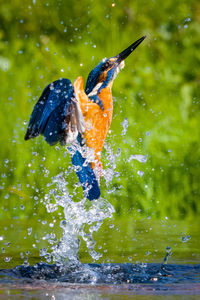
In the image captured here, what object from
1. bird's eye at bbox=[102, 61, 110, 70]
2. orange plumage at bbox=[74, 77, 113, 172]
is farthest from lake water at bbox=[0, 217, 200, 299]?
bird's eye at bbox=[102, 61, 110, 70]

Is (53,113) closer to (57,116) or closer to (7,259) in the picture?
(57,116)

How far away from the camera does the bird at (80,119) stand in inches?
105

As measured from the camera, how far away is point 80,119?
269cm

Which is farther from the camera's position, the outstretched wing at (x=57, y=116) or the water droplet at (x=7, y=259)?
the water droplet at (x=7, y=259)

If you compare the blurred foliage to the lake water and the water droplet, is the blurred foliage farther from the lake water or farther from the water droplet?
the water droplet

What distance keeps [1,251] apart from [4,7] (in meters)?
3.05

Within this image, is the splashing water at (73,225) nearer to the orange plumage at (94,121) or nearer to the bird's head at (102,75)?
the orange plumage at (94,121)

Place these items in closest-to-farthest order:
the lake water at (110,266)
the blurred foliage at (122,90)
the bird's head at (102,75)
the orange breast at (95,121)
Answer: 1. the lake water at (110,266)
2. the orange breast at (95,121)
3. the bird's head at (102,75)
4. the blurred foliage at (122,90)

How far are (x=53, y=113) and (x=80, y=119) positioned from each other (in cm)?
14

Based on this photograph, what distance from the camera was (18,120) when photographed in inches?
199

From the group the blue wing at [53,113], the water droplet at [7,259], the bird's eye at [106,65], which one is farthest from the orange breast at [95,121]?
the water droplet at [7,259]

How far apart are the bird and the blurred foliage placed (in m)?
1.71

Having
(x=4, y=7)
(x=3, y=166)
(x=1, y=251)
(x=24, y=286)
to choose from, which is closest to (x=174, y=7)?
(x=4, y=7)

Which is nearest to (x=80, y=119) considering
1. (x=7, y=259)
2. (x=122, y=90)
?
(x=7, y=259)
